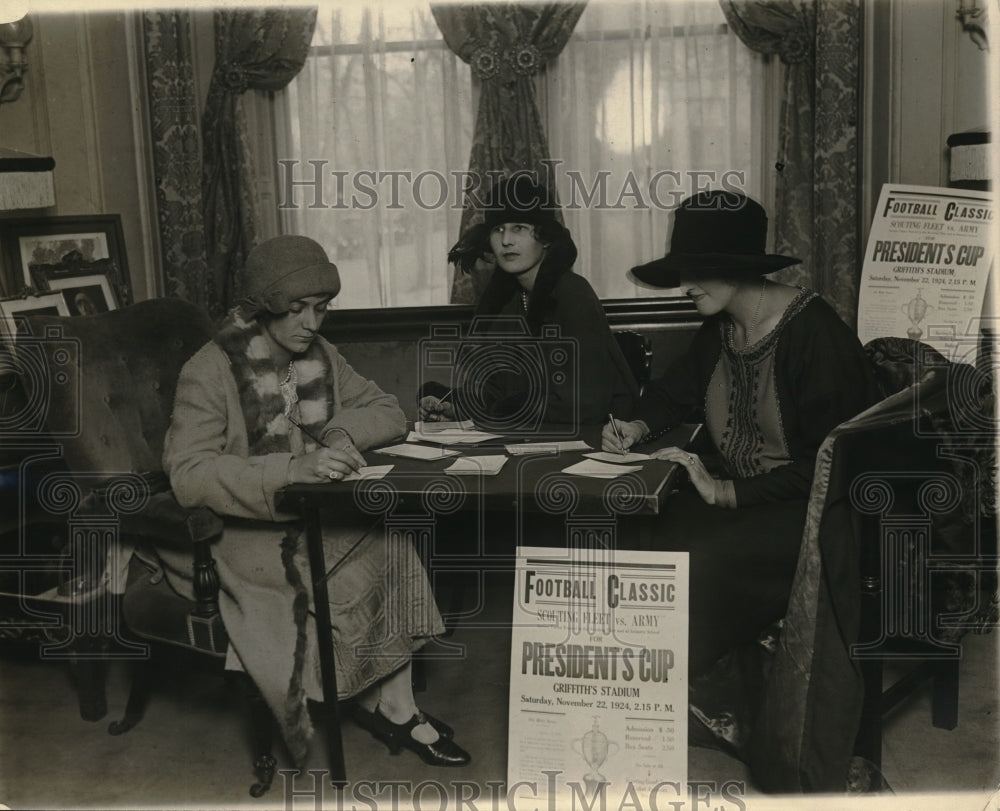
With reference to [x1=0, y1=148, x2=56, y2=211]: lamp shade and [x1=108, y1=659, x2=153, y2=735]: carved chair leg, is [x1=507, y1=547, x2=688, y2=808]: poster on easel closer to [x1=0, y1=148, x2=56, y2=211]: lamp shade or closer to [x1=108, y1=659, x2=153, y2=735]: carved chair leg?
[x1=108, y1=659, x2=153, y2=735]: carved chair leg

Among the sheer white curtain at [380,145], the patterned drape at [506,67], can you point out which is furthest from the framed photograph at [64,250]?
the patterned drape at [506,67]

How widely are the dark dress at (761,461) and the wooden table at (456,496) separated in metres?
0.27

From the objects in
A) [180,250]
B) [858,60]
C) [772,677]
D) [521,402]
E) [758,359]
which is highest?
[858,60]

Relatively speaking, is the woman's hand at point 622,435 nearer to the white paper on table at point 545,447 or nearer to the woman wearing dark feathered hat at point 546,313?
the white paper on table at point 545,447

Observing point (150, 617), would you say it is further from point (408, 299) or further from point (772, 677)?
point (408, 299)

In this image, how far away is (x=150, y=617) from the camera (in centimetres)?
279

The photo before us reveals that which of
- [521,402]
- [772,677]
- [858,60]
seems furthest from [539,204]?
[772,677]

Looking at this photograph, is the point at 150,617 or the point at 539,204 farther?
the point at 539,204

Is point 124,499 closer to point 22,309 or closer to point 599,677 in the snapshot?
point 22,309

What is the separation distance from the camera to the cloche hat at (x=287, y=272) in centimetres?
261

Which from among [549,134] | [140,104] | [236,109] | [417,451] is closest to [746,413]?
[417,451]

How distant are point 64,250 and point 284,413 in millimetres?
1667

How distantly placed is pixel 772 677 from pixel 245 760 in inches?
60.7

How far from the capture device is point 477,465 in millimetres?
2578
